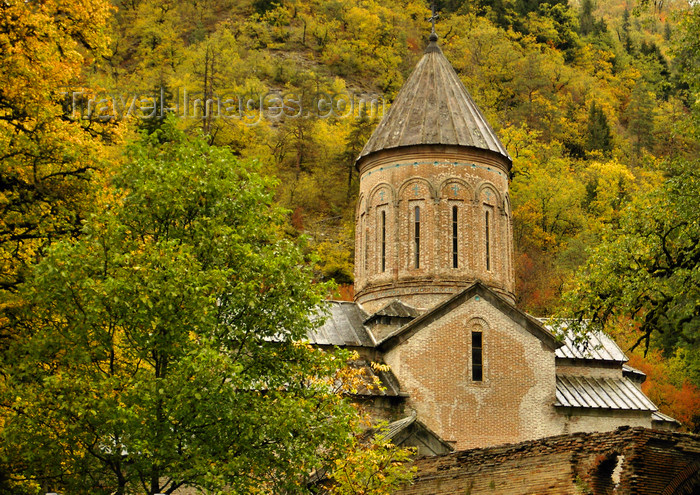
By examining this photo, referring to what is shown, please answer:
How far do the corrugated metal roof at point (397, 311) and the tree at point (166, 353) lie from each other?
35.6ft

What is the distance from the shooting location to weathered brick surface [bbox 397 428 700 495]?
1300cm

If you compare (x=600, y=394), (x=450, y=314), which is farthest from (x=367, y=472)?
(x=600, y=394)

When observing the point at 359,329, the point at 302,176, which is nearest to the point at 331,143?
the point at 302,176

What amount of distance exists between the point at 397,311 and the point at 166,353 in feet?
42.4

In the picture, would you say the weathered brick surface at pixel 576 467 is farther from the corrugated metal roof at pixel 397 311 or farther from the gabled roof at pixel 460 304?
the corrugated metal roof at pixel 397 311

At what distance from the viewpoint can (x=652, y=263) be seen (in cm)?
1459

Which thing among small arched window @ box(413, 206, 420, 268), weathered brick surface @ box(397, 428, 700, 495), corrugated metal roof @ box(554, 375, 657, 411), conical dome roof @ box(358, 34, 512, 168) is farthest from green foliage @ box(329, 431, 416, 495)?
conical dome roof @ box(358, 34, 512, 168)

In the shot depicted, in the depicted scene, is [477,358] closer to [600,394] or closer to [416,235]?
[600,394]

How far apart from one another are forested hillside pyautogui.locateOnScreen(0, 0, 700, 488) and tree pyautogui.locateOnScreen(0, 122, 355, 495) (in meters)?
0.45

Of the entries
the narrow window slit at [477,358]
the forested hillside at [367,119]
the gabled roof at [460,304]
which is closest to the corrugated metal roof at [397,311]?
the gabled roof at [460,304]

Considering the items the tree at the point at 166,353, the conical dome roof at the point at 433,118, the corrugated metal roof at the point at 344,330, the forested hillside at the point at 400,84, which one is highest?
the forested hillside at the point at 400,84

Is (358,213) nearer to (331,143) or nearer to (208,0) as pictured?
(331,143)

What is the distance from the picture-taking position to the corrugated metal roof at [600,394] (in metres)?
23.9

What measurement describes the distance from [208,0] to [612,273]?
7885cm
